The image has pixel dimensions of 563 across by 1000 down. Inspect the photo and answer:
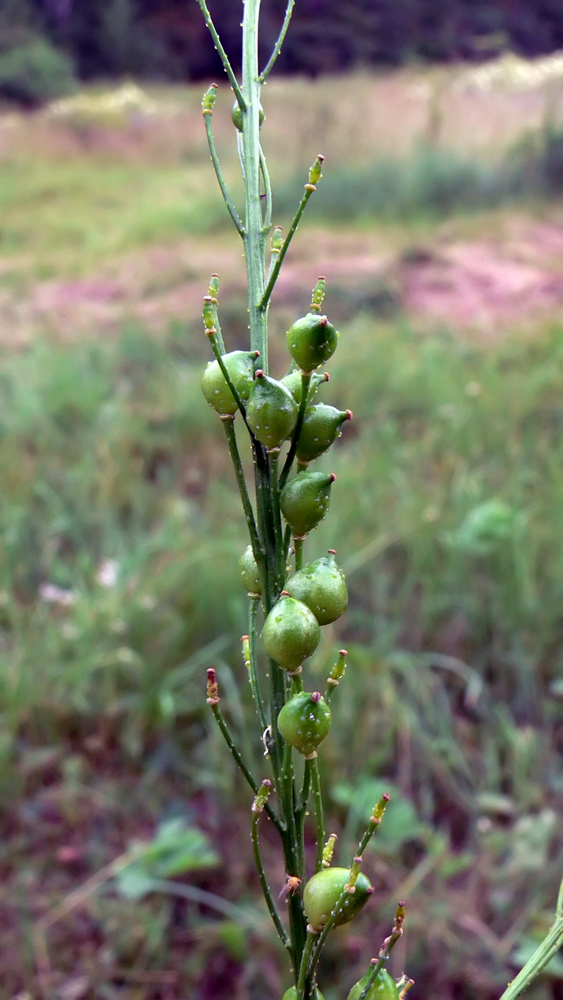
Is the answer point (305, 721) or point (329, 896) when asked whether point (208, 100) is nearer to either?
point (305, 721)

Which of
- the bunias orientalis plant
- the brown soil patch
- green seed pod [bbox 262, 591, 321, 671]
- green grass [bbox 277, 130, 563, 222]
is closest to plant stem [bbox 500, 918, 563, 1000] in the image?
the bunias orientalis plant

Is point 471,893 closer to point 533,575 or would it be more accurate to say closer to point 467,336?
point 533,575

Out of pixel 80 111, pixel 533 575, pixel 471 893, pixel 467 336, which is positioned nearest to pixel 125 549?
pixel 533 575

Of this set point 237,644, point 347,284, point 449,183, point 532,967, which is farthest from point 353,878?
point 449,183

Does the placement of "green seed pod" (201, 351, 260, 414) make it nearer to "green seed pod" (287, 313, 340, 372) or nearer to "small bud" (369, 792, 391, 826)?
"green seed pod" (287, 313, 340, 372)

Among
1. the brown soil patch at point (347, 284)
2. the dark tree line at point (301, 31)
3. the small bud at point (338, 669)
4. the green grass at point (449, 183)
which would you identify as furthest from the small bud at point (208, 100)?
the dark tree line at point (301, 31)

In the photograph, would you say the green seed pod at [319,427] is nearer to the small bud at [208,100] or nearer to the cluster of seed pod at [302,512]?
the cluster of seed pod at [302,512]
